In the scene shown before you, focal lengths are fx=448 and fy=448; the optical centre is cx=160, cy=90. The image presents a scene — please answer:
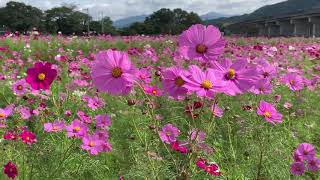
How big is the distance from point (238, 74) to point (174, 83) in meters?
0.19

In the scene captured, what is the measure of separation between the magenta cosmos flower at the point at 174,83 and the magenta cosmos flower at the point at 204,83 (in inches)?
3.3

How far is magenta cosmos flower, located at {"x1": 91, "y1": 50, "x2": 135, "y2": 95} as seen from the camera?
121 centimetres

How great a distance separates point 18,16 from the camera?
72875mm

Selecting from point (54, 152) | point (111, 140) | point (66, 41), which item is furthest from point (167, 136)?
point (66, 41)

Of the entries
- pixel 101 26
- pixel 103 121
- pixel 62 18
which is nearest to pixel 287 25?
pixel 101 26

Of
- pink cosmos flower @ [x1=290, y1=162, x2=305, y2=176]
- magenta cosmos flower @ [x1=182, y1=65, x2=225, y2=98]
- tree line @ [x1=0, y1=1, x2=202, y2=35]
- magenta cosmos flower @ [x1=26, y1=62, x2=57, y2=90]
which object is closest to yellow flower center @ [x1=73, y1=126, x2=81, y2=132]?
magenta cosmos flower @ [x1=26, y1=62, x2=57, y2=90]

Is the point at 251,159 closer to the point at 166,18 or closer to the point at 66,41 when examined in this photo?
the point at 66,41

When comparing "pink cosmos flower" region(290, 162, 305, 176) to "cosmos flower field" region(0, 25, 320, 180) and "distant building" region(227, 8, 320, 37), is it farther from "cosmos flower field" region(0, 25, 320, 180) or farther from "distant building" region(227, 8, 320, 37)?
"distant building" region(227, 8, 320, 37)

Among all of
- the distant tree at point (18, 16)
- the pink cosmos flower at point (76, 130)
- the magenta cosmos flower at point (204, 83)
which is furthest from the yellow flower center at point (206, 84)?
the distant tree at point (18, 16)

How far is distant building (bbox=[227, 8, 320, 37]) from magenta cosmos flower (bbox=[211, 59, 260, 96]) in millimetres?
50800

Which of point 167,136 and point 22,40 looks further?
point 22,40

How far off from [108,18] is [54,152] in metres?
61.7

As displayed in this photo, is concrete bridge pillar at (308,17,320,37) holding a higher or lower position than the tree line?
lower

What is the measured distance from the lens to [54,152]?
9.58ft
